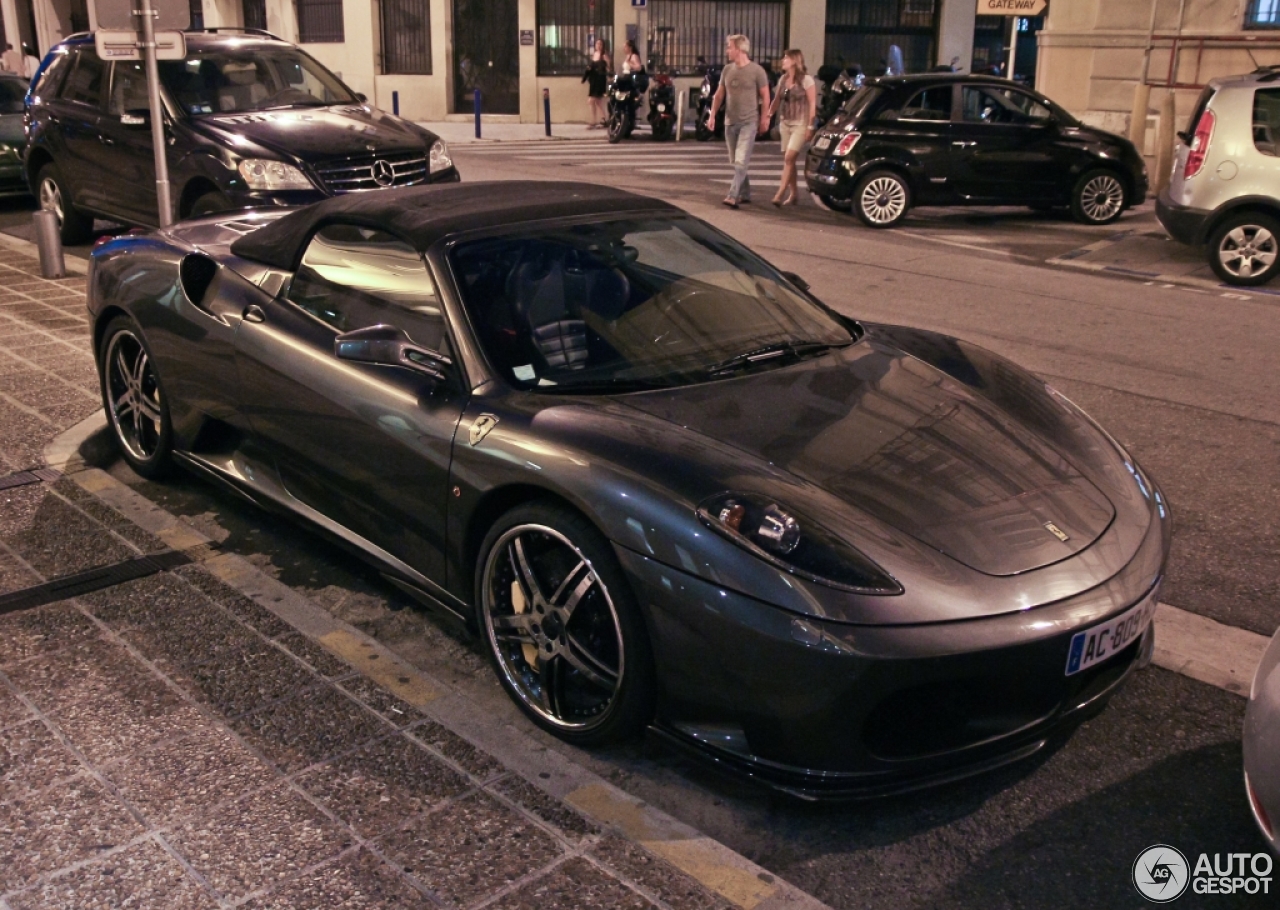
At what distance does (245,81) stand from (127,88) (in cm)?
103

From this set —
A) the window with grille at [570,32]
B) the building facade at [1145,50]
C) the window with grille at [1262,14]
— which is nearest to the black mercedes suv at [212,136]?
the building facade at [1145,50]

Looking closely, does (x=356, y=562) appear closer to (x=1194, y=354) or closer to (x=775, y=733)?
A: (x=775, y=733)

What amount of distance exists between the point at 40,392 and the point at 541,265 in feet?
13.1

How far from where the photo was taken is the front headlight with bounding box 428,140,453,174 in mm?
10570

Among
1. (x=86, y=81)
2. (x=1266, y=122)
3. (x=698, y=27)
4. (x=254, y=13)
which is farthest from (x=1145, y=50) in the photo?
(x=254, y=13)

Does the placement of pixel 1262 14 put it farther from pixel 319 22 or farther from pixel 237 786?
pixel 319 22

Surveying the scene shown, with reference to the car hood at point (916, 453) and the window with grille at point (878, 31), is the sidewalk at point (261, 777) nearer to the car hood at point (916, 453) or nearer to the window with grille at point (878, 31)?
the car hood at point (916, 453)

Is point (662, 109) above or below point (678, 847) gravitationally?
above

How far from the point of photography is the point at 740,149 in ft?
48.7

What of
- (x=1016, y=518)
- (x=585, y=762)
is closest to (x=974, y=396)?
(x=1016, y=518)

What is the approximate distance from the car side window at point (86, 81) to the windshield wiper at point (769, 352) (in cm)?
886

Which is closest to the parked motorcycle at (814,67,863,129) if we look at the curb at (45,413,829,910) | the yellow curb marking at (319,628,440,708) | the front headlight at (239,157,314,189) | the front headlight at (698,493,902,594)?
the front headlight at (239,157,314,189)

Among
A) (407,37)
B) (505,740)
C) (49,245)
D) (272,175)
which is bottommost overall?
(505,740)

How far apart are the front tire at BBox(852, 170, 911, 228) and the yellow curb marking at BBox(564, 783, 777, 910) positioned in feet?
38.2
